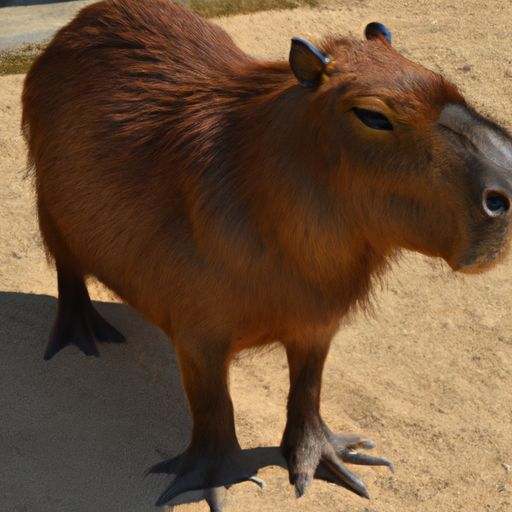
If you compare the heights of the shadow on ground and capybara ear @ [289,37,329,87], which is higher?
capybara ear @ [289,37,329,87]

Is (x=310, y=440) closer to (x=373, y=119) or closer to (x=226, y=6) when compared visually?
(x=373, y=119)

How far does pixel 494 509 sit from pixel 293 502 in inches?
33.5

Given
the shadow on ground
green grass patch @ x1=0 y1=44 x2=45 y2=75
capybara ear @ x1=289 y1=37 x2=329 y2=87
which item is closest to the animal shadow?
the shadow on ground

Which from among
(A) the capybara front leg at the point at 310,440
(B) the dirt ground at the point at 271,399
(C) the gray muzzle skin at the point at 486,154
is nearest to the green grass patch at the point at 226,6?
(B) the dirt ground at the point at 271,399

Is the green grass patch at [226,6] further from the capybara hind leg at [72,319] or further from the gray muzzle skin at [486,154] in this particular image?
the gray muzzle skin at [486,154]

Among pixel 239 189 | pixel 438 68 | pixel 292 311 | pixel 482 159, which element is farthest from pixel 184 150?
pixel 438 68

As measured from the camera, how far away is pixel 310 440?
4273 millimetres

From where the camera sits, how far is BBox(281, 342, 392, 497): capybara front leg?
13.6 ft

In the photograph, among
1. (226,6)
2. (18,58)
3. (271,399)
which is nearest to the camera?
(271,399)

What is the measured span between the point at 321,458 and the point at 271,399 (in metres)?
0.48

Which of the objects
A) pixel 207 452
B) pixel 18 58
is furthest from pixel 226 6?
pixel 207 452

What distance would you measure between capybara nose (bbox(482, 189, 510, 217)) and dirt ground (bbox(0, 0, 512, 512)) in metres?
1.68

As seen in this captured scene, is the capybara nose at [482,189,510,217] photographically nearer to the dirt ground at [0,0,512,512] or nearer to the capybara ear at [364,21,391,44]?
the capybara ear at [364,21,391,44]

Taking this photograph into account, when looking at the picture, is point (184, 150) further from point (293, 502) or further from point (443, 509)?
point (443, 509)
